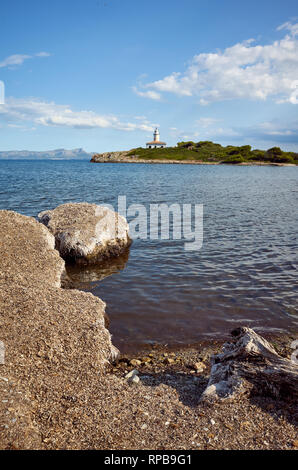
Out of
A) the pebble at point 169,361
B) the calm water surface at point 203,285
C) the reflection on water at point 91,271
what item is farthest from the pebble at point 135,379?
the reflection on water at point 91,271

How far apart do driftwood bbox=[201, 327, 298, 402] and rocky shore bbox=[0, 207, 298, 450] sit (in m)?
0.03

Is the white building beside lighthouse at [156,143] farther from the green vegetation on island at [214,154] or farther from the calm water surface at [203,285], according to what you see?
the calm water surface at [203,285]

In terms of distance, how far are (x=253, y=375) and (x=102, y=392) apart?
106 inches

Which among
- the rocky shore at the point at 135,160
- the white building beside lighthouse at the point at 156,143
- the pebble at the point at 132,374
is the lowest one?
the pebble at the point at 132,374

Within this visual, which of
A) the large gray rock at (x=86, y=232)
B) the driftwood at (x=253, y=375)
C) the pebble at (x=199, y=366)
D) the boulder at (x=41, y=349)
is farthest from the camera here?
the large gray rock at (x=86, y=232)

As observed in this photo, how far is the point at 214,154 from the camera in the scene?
142 meters

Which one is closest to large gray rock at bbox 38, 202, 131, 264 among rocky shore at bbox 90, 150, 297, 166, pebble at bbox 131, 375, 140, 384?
pebble at bbox 131, 375, 140, 384

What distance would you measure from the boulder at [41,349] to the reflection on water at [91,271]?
2114 mm

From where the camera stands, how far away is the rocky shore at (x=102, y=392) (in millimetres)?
4422

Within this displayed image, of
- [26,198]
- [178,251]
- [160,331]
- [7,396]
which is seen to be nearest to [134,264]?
[178,251]

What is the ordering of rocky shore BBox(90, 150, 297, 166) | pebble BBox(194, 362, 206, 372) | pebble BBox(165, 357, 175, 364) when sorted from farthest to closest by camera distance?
rocky shore BBox(90, 150, 297, 166) < pebble BBox(165, 357, 175, 364) < pebble BBox(194, 362, 206, 372)

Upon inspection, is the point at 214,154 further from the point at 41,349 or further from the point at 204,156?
the point at 41,349

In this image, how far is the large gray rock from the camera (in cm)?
1313

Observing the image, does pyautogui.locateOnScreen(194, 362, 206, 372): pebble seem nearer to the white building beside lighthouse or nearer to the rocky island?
the rocky island
